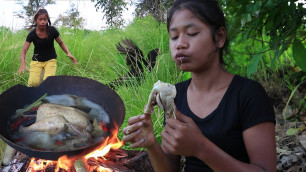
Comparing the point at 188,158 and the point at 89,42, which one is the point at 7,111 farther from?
the point at 89,42

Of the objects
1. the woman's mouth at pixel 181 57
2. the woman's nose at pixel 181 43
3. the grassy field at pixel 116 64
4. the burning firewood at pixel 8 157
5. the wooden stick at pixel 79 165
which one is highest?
the woman's nose at pixel 181 43

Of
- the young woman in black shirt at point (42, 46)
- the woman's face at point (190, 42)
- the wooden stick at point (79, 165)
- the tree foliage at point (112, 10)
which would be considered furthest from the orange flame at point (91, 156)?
the tree foliage at point (112, 10)

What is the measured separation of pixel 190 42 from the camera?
4.30 ft

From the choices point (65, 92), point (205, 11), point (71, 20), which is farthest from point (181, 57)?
point (71, 20)

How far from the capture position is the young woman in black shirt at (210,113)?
3.79 feet

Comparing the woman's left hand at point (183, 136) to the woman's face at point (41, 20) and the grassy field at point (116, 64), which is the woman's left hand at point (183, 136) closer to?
the grassy field at point (116, 64)

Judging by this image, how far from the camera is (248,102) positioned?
1.30m

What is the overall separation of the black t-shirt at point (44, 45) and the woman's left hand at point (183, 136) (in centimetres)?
307

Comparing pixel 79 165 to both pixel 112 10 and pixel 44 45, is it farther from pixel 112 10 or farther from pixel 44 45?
pixel 112 10

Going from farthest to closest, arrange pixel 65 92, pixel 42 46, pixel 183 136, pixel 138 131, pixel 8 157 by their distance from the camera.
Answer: pixel 42 46, pixel 8 157, pixel 65 92, pixel 138 131, pixel 183 136

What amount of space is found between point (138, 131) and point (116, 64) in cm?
327

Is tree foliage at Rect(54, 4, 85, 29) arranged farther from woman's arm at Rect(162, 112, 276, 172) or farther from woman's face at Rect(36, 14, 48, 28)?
woman's arm at Rect(162, 112, 276, 172)

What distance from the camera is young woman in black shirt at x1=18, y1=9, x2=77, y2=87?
370 centimetres

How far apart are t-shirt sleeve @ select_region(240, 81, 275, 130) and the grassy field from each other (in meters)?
0.76
